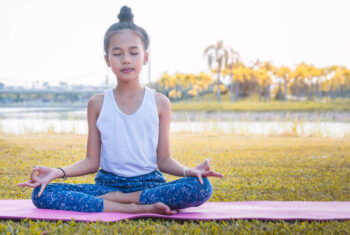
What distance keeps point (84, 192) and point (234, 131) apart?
6242 mm

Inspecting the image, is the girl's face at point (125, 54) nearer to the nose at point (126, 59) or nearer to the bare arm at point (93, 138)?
the nose at point (126, 59)

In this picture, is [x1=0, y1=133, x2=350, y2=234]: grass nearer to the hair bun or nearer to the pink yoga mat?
the pink yoga mat

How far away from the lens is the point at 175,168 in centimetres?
193

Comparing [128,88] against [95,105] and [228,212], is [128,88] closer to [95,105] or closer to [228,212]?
[95,105]

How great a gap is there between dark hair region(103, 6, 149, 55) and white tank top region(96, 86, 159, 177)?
334 millimetres

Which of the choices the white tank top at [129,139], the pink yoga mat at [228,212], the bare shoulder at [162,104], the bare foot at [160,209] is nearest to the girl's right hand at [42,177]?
the pink yoga mat at [228,212]

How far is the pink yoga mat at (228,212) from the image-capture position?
1.76m

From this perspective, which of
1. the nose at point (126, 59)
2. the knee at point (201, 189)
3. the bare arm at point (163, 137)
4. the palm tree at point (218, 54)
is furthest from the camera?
the palm tree at point (218, 54)

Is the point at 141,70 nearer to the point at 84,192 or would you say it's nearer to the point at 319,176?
the point at 84,192

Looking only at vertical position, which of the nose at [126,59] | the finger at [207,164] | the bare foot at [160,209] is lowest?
the bare foot at [160,209]

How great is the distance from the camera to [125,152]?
194 centimetres

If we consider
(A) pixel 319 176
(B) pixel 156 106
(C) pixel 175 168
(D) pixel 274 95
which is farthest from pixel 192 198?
(D) pixel 274 95

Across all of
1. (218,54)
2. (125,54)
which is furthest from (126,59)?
(218,54)

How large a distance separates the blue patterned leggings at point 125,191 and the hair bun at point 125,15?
2.57 feet
